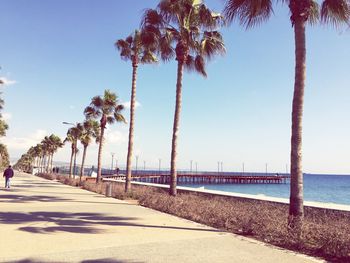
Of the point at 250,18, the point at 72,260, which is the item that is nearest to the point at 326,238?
the point at 72,260

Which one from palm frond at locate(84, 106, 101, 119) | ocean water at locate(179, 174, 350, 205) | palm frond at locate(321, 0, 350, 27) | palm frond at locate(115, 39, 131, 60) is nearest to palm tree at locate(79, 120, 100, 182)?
palm frond at locate(84, 106, 101, 119)

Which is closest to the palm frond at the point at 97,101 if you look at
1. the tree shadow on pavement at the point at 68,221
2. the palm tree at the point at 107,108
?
the palm tree at the point at 107,108

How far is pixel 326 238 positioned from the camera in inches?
271

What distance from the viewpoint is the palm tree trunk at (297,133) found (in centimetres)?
829

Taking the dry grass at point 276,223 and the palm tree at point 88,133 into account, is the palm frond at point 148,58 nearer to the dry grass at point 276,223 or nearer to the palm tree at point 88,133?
the dry grass at point 276,223

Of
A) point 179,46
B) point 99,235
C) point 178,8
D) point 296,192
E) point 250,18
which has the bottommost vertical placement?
point 99,235

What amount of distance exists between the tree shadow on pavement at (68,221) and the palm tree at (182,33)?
5366 millimetres

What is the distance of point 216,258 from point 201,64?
12.4 meters

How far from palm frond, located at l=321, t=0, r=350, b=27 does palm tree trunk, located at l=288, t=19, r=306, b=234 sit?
104 cm

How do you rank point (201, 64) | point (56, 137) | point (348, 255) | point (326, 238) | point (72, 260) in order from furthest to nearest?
point (56, 137)
point (201, 64)
point (326, 238)
point (348, 255)
point (72, 260)

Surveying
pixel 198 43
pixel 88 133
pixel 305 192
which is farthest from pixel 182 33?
pixel 305 192

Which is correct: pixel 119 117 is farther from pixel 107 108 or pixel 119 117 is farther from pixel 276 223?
pixel 276 223

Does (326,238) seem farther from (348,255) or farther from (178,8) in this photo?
(178,8)

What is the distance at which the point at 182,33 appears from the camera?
1605 centimetres
